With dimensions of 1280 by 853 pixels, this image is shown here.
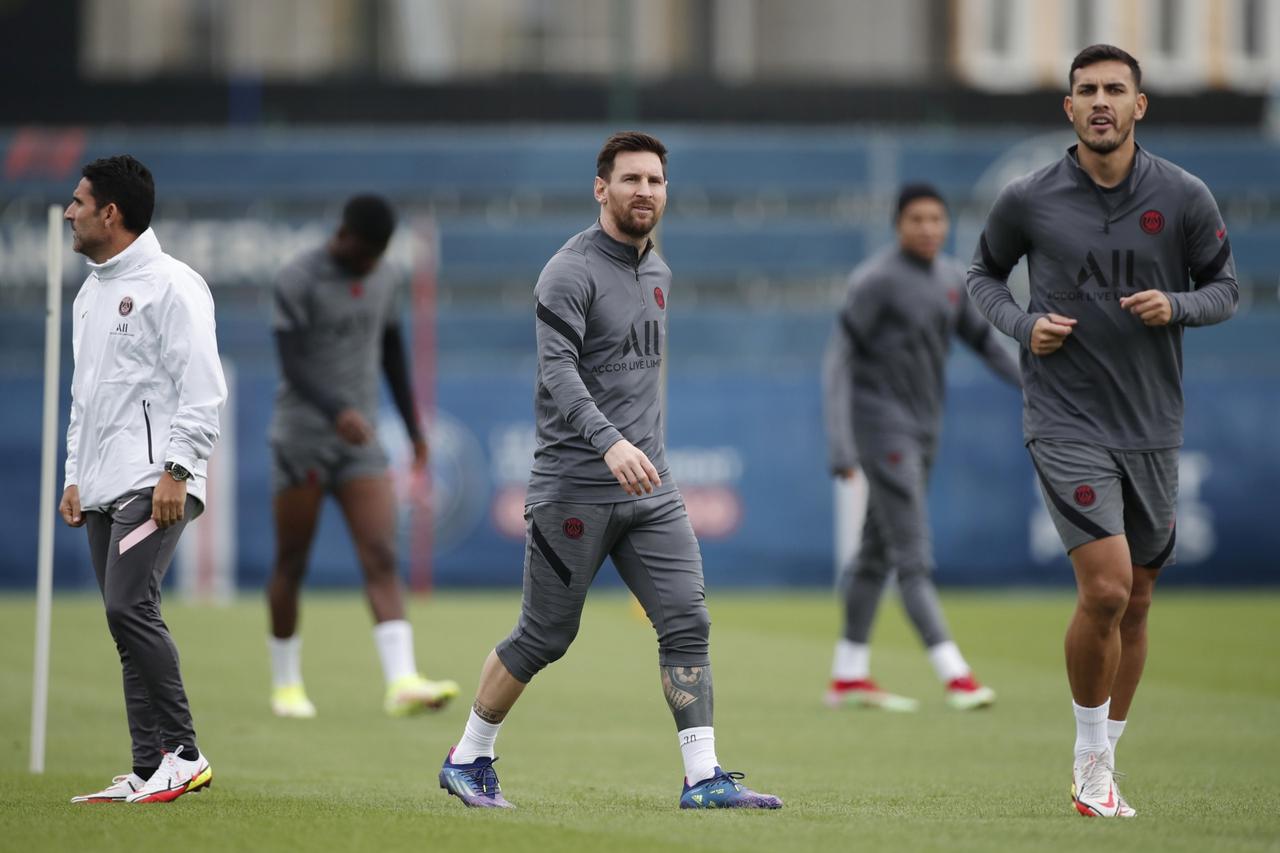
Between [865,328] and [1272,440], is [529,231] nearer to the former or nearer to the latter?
[1272,440]

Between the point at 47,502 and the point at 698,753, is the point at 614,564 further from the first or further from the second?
the point at 47,502

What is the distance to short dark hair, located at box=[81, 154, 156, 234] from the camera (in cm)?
677

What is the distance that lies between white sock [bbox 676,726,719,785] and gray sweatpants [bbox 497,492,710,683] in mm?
225

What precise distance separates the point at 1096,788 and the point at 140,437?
338 cm

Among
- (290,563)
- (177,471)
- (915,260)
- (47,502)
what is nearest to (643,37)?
(915,260)

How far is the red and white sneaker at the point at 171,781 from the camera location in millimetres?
6590

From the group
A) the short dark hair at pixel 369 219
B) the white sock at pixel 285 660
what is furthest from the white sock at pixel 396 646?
the short dark hair at pixel 369 219

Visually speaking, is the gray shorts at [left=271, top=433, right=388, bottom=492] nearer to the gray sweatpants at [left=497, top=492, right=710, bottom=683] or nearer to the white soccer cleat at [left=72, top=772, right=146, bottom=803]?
the white soccer cleat at [left=72, top=772, right=146, bottom=803]

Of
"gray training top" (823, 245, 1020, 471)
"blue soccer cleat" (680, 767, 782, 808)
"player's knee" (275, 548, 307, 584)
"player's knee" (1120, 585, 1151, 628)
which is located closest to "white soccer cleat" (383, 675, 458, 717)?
"player's knee" (275, 548, 307, 584)

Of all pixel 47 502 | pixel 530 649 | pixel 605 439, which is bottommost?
pixel 530 649

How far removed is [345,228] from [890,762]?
154 inches

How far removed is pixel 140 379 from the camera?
6.65 m

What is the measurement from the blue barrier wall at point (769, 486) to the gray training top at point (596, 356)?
13639 millimetres

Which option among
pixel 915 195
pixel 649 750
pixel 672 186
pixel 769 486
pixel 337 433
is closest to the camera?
pixel 649 750
